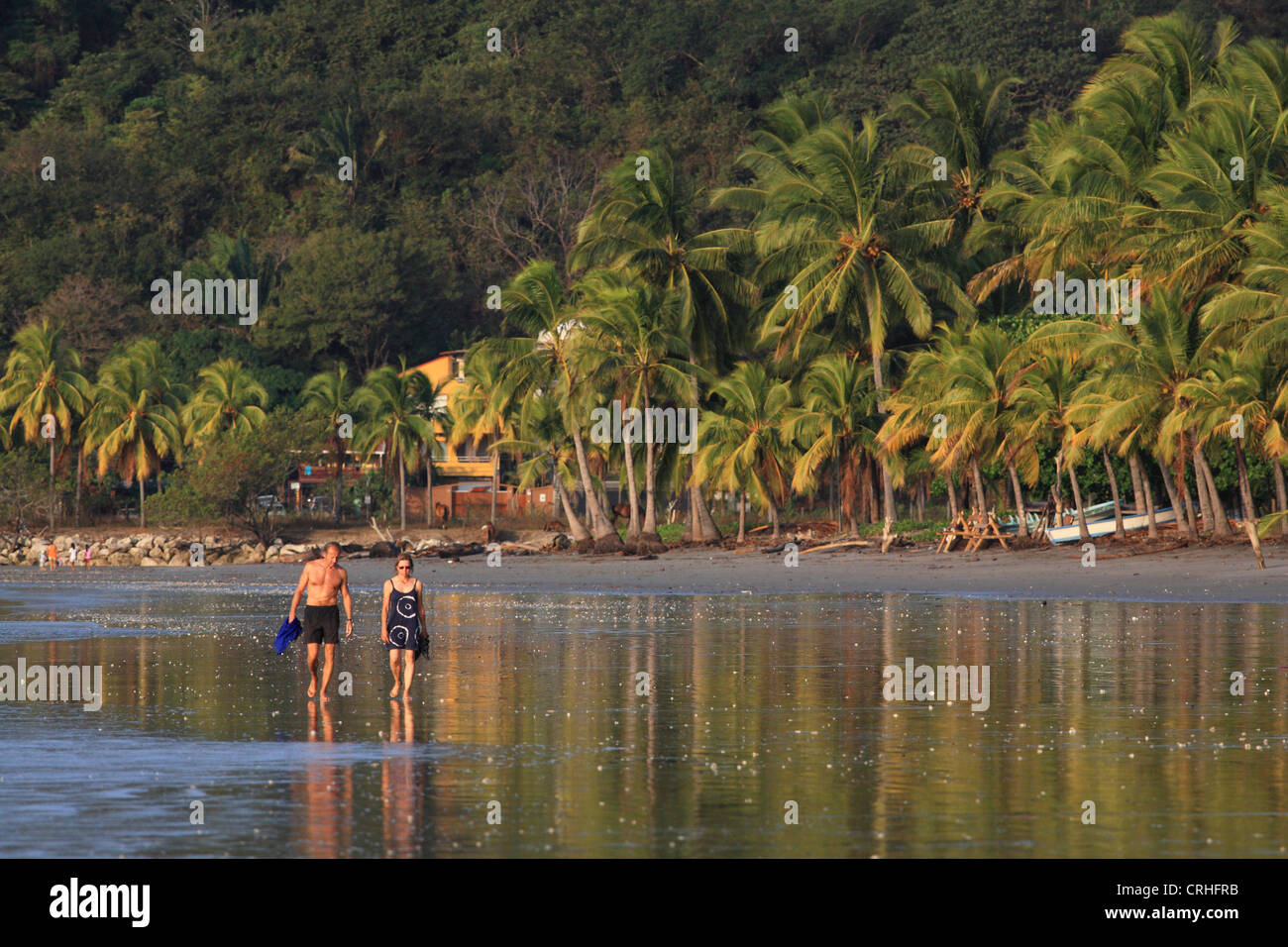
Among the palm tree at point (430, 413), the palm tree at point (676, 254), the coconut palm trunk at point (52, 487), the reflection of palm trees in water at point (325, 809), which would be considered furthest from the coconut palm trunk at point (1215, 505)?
the coconut palm trunk at point (52, 487)

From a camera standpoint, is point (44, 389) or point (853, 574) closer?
point (853, 574)

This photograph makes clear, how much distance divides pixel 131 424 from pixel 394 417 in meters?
10.0

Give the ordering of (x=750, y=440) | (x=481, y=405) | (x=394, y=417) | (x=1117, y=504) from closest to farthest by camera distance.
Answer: (x=1117, y=504)
(x=750, y=440)
(x=481, y=405)
(x=394, y=417)

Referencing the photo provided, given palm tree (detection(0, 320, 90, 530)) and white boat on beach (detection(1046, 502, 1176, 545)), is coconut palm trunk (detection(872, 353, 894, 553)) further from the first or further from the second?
palm tree (detection(0, 320, 90, 530))

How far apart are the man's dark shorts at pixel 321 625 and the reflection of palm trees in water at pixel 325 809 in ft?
11.1

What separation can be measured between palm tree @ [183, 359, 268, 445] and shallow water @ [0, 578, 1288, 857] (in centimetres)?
4581

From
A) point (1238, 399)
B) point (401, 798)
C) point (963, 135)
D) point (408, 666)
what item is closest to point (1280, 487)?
point (1238, 399)

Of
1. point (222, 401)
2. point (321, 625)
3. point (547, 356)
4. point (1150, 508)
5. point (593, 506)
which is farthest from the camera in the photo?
point (222, 401)

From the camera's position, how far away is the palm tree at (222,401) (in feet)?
219

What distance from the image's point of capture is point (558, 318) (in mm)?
49375

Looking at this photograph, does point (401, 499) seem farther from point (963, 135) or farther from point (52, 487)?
point (963, 135)

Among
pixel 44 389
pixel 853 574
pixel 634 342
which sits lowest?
pixel 853 574

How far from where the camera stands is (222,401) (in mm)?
67438
